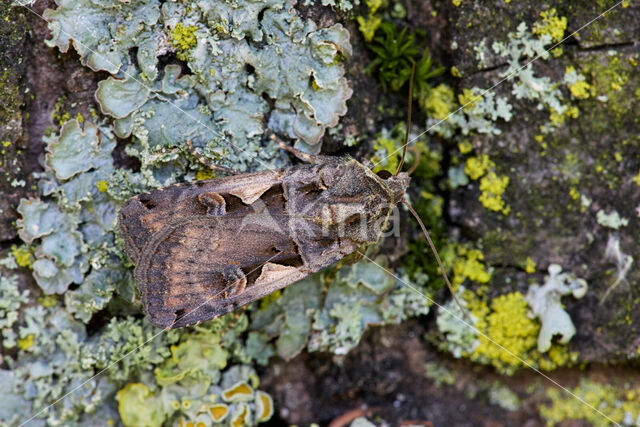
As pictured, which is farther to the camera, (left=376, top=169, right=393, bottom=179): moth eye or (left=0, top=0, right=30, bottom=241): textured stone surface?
(left=376, top=169, right=393, bottom=179): moth eye

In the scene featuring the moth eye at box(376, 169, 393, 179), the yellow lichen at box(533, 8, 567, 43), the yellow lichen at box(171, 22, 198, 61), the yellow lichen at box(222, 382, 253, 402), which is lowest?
the yellow lichen at box(222, 382, 253, 402)

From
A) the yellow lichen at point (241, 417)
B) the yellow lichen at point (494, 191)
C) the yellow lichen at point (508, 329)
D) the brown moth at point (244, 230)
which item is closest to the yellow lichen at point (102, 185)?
the brown moth at point (244, 230)

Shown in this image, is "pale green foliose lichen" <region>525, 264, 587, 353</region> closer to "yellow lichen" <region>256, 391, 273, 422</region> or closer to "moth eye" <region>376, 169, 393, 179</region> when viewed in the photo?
"moth eye" <region>376, 169, 393, 179</region>

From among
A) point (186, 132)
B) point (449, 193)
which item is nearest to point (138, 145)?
point (186, 132)

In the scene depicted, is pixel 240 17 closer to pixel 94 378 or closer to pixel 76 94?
pixel 76 94

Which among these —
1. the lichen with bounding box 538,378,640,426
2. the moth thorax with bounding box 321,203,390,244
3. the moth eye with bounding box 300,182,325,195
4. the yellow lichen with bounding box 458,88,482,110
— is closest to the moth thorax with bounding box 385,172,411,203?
the moth thorax with bounding box 321,203,390,244

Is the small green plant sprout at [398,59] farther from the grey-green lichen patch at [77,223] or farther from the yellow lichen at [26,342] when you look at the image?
the yellow lichen at [26,342]
